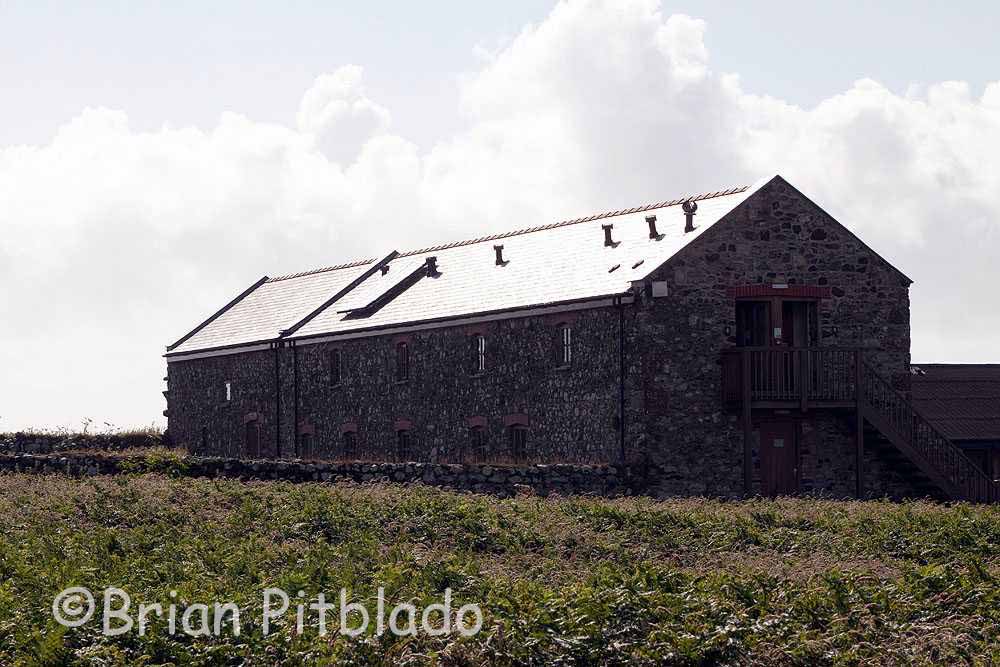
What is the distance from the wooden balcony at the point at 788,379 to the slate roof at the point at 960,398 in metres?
9.46

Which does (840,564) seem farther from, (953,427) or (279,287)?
(279,287)

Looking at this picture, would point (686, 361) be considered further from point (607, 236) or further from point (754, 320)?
point (607, 236)

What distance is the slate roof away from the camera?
42406 mm

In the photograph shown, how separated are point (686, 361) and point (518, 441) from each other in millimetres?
4783

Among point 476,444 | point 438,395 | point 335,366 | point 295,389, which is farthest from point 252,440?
point 476,444

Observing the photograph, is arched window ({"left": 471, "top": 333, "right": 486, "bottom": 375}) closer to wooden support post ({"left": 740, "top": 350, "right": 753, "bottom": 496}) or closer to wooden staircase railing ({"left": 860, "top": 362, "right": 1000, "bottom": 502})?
wooden support post ({"left": 740, "top": 350, "right": 753, "bottom": 496})

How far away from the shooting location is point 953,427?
4228cm

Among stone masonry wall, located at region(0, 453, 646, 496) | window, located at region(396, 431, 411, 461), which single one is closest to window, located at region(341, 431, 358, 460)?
window, located at region(396, 431, 411, 461)

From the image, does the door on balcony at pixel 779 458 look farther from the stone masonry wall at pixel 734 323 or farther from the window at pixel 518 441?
the window at pixel 518 441

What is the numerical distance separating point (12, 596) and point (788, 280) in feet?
69.5

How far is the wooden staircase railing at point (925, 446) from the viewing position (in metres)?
32.8

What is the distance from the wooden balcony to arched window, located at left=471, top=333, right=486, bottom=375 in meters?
6.18

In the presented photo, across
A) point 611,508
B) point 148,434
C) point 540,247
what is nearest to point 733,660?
point 611,508

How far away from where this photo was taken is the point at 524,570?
19.7 m
